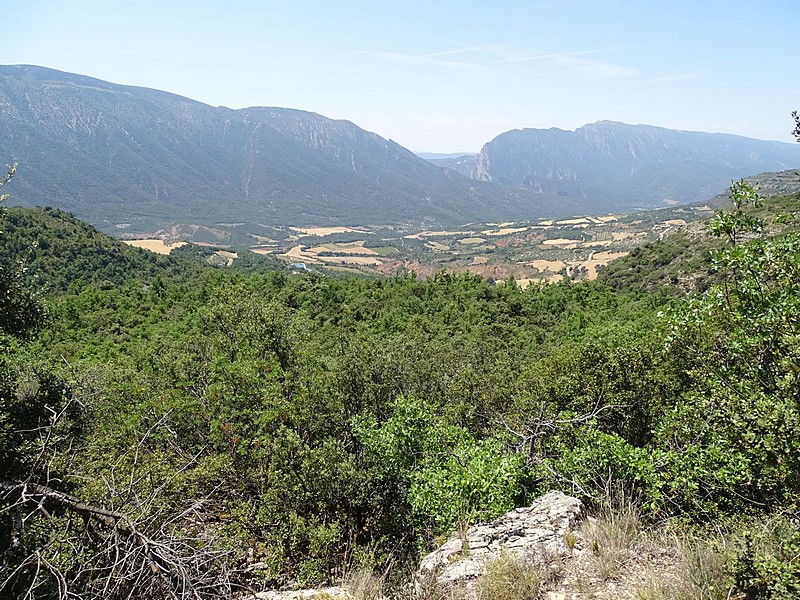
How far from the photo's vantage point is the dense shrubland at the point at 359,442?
233 inches

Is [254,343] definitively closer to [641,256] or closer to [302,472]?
[302,472]

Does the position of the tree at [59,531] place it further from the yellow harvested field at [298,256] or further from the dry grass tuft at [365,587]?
the yellow harvested field at [298,256]

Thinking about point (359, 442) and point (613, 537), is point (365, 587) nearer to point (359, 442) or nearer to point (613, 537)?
point (613, 537)

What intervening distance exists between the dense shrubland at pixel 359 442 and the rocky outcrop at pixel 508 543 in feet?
2.01

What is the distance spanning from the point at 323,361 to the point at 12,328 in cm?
841

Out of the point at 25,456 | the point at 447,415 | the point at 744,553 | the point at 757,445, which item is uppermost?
the point at 757,445

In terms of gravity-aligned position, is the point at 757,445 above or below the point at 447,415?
above

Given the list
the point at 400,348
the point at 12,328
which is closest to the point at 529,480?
the point at 400,348

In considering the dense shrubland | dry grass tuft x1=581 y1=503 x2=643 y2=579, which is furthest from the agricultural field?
dry grass tuft x1=581 y1=503 x2=643 y2=579

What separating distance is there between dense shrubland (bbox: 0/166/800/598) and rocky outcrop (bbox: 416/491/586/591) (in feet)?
2.01

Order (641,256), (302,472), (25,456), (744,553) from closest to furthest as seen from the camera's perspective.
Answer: (744,553), (25,456), (302,472), (641,256)

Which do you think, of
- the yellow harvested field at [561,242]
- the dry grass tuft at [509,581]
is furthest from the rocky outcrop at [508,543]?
the yellow harvested field at [561,242]

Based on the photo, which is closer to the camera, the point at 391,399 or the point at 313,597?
the point at 313,597

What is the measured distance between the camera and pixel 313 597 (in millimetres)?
6410
